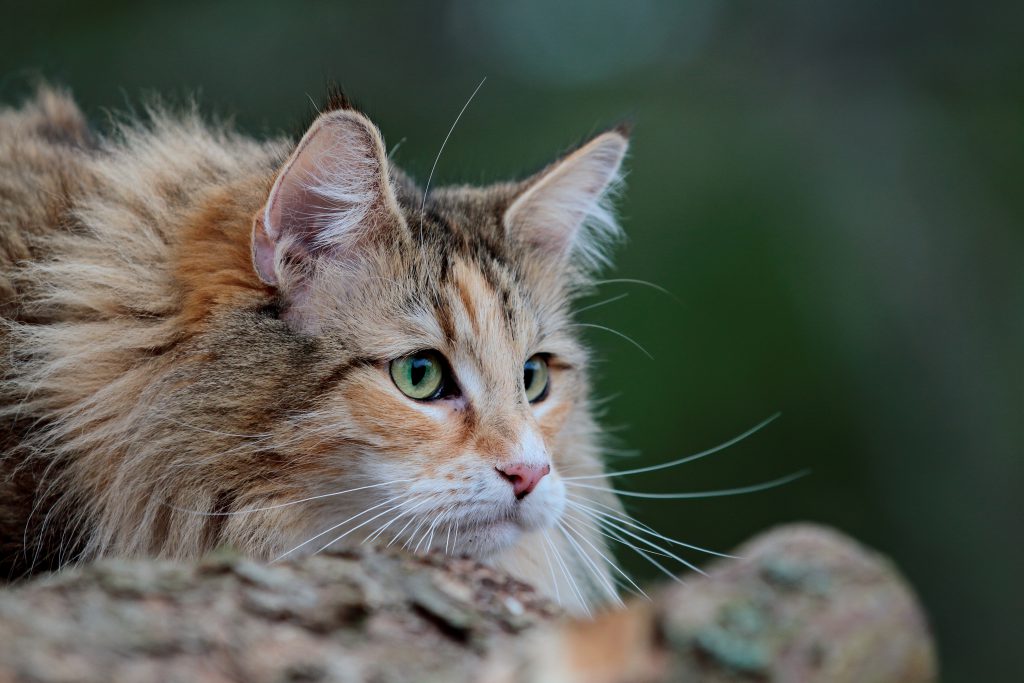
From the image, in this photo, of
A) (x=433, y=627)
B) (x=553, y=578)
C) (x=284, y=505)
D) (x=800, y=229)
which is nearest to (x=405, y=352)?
(x=284, y=505)

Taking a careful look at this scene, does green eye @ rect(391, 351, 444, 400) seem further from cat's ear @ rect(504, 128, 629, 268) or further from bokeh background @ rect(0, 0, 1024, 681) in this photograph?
bokeh background @ rect(0, 0, 1024, 681)

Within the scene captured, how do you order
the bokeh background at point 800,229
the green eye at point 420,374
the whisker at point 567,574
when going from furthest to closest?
the bokeh background at point 800,229
the whisker at point 567,574
the green eye at point 420,374

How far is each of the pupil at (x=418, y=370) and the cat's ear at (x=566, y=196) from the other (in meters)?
0.55

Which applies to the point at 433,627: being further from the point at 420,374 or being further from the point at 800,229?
the point at 800,229

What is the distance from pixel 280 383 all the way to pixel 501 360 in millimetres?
487

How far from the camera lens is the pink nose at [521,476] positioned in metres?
2.09

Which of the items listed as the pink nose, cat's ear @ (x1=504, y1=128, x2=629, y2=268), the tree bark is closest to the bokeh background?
cat's ear @ (x1=504, y1=128, x2=629, y2=268)

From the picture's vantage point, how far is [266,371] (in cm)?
213

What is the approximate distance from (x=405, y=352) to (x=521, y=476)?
0.38 metres

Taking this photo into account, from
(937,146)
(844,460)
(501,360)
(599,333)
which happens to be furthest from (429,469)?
(937,146)

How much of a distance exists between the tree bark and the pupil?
2.76 feet

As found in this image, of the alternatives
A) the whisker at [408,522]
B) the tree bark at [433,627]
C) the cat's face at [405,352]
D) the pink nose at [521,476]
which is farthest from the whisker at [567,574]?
the tree bark at [433,627]

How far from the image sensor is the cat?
2.10m

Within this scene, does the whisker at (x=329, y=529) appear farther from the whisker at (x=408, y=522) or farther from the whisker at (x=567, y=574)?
the whisker at (x=567, y=574)
